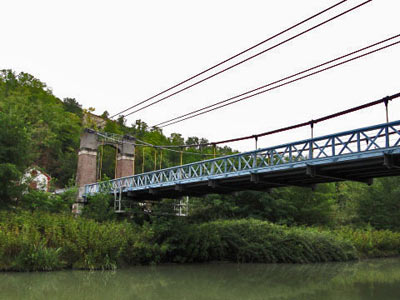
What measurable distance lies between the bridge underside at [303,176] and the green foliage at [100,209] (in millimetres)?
3052

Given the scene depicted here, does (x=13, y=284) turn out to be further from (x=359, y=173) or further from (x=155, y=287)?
(x=359, y=173)

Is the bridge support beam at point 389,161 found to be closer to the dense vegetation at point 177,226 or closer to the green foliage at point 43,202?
the dense vegetation at point 177,226

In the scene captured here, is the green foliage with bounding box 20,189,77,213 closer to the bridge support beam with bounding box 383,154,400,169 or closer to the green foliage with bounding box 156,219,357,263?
the green foliage with bounding box 156,219,357,263

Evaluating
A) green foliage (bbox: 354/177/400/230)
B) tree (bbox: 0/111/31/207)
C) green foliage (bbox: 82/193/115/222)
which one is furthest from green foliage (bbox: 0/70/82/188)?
green foliage (bbox: 354/177/400/230)

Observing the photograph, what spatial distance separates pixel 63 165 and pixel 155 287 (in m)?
40.0

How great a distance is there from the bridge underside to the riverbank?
112 inches

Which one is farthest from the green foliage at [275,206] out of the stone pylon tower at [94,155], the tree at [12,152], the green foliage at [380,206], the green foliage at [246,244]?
the tree at [12,152]

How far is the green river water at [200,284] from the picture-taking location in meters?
12.5

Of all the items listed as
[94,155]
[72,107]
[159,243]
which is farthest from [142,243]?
[72,107]

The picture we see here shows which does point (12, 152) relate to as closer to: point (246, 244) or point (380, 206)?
point (246, 244)

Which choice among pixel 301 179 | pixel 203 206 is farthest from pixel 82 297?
pixel 203 206

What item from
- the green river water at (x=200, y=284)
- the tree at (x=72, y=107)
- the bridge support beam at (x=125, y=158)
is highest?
the tree at (x=72, y=107)

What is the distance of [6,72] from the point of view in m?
53.1

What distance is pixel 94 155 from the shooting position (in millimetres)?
34750
